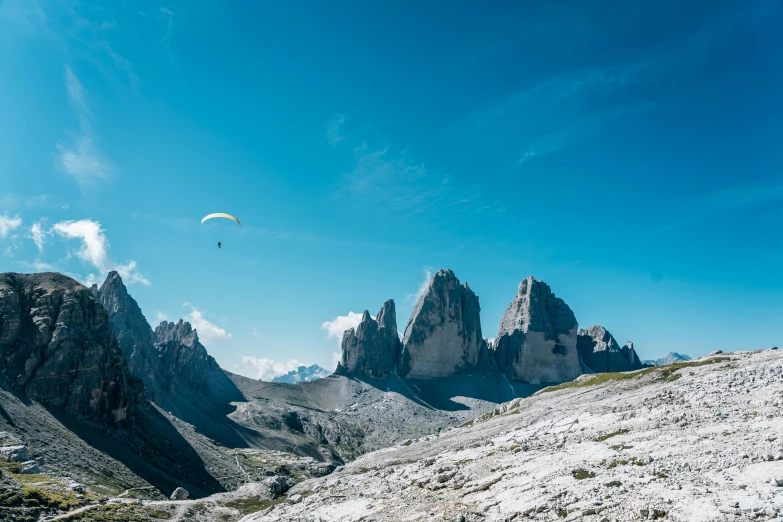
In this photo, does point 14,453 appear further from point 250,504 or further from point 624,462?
point 624,462


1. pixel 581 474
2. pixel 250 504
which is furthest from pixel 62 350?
pixel 581 474

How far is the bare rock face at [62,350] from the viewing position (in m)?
103

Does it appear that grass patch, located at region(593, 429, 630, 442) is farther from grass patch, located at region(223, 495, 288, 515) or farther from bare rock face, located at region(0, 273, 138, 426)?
bare rock face, located at region(0, 273, 138, 426)

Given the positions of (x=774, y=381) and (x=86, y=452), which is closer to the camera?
(x=774, y=381)

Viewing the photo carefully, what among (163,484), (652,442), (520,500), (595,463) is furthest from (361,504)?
(163,484)

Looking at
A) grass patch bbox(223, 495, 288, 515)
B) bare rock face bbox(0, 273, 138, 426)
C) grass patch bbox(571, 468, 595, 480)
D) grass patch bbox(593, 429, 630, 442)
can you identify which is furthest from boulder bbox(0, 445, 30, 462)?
grass patch bbox(593, 429, 630, 442)

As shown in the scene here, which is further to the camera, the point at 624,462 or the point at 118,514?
the point at 118,514

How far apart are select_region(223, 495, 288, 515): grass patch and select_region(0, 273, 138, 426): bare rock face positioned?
55.5 meters

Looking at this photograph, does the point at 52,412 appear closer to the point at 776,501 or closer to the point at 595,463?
the point at 595,463

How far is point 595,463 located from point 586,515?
829 cm

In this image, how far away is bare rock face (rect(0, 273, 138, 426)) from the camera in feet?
338

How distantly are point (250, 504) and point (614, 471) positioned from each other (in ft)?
201

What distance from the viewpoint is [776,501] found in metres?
19.3

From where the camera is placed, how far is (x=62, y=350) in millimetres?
109812
